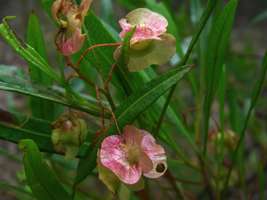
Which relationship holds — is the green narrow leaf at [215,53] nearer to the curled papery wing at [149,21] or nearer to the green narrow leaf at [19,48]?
the curled papery wing at [149,21]

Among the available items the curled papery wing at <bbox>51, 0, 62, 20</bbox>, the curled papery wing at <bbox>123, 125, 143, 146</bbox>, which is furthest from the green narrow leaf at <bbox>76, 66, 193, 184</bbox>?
the curled papery wing at <bbox>51, 0, 62, 20</bbox>

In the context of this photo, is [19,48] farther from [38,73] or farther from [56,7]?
[38,73]

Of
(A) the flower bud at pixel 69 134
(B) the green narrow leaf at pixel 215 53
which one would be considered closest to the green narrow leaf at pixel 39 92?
(A) the flower bud at pixel 69 134

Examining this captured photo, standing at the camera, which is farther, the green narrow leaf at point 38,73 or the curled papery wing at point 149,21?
the green narrow leaf at point 38,73

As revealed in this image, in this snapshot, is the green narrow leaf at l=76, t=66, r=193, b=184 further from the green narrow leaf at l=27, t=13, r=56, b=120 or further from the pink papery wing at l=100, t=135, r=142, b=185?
the green narrow leaf at l=27, t=13, r=56, b=120

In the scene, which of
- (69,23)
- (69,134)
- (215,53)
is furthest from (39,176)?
(215,53)

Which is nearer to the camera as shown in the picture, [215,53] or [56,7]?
[56,7]
